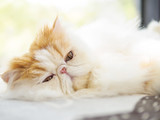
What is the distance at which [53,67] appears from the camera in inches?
35.1

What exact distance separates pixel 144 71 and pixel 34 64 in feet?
1.46

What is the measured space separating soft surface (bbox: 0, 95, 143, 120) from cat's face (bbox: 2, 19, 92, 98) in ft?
0.31

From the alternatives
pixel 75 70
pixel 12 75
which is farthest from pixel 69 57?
pixel 12 75

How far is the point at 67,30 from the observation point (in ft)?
3.35

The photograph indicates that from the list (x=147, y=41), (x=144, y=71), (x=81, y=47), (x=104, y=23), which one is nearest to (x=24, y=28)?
(x=104, y=23)

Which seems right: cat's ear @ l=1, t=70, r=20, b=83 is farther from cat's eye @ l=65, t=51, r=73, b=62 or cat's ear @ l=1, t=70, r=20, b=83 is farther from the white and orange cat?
cat's eye @ l=65, t=51, r=73, b=62

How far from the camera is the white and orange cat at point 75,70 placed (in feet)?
2.80

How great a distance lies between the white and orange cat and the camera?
85 centimetres

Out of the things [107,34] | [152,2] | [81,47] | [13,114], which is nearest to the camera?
[13,114]

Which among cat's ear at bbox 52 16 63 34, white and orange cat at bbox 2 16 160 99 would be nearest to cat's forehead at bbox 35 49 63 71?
white and orange cat at bbox 2 16 160 99

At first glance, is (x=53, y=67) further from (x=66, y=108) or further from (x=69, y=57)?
(x=66, y=108)

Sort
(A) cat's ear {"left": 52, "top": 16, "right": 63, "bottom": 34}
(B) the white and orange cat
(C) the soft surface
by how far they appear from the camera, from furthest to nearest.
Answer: (A) cat's ear {"left": 52, "top": 16, "right": 63, "bottom": 34} → (B) the white and orange cat → (C) the soft surface

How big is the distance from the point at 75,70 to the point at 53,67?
93mm

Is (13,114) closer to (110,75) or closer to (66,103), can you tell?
(66,103)
